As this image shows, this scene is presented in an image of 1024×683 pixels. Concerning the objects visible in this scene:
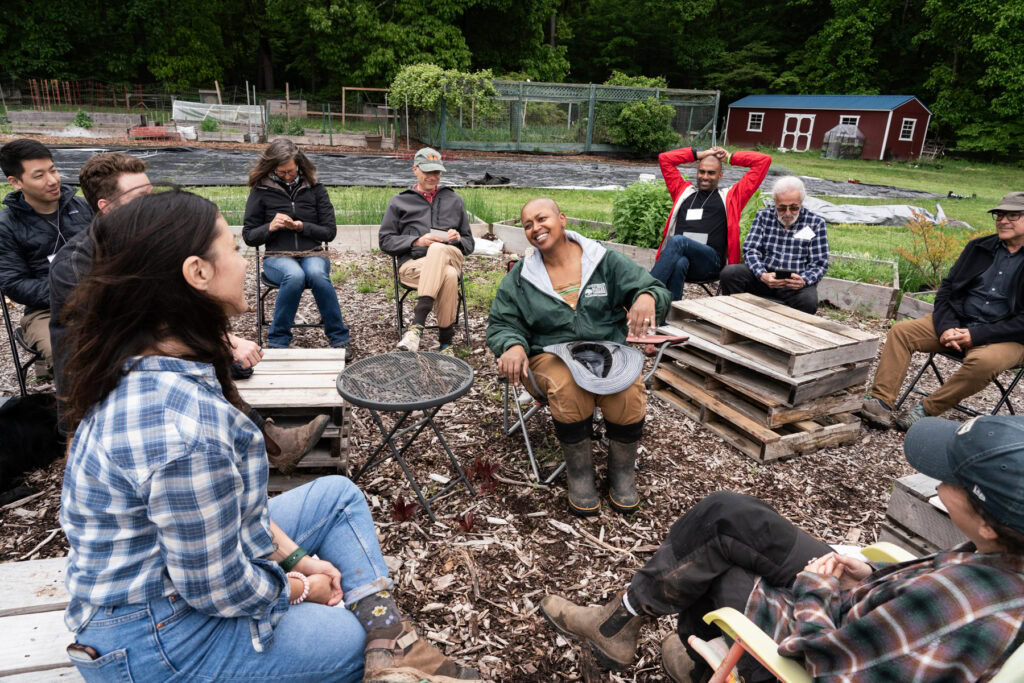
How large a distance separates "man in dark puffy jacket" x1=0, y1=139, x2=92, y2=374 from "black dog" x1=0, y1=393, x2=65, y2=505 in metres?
0.47

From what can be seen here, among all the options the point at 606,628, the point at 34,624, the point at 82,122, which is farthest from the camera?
the point at 82,122

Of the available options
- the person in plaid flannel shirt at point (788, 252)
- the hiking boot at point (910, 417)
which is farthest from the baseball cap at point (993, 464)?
the person in plaid flannel shirt at point (788, 252)

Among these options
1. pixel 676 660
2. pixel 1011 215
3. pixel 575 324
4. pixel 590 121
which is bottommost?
pixel 676 660

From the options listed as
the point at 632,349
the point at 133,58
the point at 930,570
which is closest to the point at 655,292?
the point at 632,349

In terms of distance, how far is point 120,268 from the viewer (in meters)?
1.31

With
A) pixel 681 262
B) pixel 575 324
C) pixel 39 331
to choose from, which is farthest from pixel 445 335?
pixel 39 331

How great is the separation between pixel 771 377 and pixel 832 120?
34.4 metres

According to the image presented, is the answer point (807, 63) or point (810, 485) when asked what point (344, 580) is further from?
point (807, 63)

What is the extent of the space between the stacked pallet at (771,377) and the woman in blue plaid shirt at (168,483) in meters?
2.82

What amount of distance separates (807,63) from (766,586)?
144 feet

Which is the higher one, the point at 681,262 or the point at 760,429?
the point at 681,262

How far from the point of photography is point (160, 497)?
120 cm

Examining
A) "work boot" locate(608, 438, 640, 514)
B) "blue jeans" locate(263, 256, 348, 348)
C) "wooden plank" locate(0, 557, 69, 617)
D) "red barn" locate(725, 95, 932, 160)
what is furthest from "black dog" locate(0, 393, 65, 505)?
"red barn" locate(725, 95, 932, 160)

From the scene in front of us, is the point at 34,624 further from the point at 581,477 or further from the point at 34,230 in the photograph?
the point at 34,230
